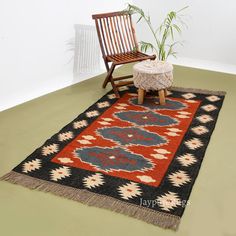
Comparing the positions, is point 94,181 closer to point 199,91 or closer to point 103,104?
point 103,104

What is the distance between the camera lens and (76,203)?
2240 mm

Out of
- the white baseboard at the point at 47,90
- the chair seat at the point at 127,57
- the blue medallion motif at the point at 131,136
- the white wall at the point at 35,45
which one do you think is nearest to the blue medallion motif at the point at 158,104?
the chair seat at the point at 127,57

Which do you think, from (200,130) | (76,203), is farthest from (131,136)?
(76,203)

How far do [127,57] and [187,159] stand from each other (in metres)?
1.65

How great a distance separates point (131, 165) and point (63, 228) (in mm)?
758

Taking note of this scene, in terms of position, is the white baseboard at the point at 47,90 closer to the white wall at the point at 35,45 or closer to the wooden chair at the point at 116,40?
the white wall at the point at 35,45

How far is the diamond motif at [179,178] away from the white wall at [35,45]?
1.81 metres

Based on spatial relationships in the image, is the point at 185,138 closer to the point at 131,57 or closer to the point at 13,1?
the point at 131,57

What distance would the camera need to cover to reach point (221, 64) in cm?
484

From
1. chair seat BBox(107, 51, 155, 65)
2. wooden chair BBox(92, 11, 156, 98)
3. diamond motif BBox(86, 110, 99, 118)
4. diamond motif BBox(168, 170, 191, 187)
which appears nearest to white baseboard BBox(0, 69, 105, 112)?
wooden chair BBox(92, 11, 156, 98)

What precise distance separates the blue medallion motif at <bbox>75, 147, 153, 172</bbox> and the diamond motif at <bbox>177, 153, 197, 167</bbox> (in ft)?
0.76

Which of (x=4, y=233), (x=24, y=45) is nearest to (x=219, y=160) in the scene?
(x=4, y=233)

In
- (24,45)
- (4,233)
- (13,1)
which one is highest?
(13,1)

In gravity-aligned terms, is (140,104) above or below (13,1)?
below
